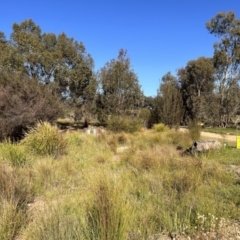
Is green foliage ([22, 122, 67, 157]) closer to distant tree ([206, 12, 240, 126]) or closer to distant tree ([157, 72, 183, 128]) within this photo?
distant tree ([157, 72, 183, 128])

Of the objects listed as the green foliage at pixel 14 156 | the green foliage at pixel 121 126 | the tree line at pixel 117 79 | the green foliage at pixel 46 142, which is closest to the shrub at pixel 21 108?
the tree line at pixel 117 79

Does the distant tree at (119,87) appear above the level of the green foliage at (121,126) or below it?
above

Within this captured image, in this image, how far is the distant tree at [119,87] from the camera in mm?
23219

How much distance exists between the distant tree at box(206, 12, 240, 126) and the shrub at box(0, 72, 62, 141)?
20555 mm

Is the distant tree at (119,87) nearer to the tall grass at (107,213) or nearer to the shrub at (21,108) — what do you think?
the shrub at (21,108)

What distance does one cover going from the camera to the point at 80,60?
24.8 meters

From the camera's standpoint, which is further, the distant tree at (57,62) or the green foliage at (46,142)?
the distant tree at (57,62)

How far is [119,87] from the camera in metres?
23.5

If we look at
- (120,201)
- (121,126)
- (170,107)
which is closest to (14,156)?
(120,201)

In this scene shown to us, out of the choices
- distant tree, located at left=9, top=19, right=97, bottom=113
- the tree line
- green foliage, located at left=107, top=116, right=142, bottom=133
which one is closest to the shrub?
the tree line

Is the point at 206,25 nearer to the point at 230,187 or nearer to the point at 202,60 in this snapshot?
the point at 202,60

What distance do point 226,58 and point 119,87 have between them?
1270 cm

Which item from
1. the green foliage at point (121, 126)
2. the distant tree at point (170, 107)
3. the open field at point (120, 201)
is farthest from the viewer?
the distant tree at point (170, 107)

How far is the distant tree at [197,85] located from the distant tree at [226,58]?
121 centimetres
